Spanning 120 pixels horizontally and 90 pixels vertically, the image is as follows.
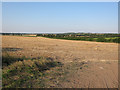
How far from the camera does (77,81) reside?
5.68m

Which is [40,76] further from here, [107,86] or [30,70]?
[107,86]

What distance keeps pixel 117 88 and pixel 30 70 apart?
13.9ft

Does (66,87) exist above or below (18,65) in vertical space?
below

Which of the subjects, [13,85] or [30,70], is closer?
[13,85]

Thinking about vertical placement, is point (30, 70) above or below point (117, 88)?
above

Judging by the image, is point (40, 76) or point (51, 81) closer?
point (51, 81)

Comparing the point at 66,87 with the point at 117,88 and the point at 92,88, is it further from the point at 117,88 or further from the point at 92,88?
the point at 117,88

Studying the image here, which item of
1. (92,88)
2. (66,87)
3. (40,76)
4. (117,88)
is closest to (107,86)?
(117,88)

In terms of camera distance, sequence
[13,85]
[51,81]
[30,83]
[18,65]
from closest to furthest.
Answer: [13,85], [30,83], [51,81], [18,65]

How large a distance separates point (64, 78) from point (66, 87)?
3.09 ft

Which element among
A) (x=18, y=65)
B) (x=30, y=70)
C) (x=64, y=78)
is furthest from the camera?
(x=18, y=65)

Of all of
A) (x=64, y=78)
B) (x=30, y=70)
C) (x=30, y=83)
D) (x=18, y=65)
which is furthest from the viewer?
(x=18, y=65)

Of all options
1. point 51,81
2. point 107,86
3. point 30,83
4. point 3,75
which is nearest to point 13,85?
point 30,83

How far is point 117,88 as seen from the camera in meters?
5.17
